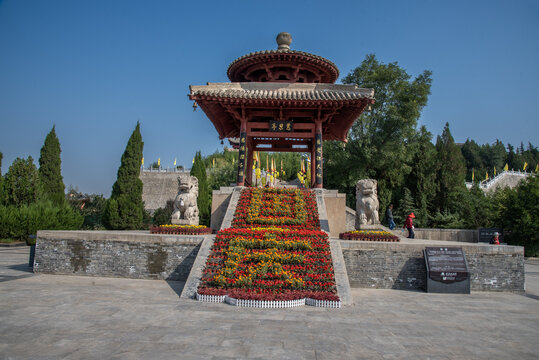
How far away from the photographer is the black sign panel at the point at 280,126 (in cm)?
1595

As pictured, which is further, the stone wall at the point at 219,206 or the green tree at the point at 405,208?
the green tree at the point at 405,208

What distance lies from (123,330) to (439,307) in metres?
6.55

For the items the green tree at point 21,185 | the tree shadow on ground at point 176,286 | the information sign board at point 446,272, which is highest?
the green tree at point 21,185

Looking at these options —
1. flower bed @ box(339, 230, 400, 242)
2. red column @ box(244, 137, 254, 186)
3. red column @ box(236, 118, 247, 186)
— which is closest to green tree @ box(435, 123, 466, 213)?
red column @ box(244, 137, 254, 186)

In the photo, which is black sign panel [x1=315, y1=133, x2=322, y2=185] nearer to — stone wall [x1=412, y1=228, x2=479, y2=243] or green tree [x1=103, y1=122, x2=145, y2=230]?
stone wall [x1=412, y1=228, x2=479, y2=243]

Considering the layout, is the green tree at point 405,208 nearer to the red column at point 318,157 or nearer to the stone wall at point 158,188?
the red column at point 318,157

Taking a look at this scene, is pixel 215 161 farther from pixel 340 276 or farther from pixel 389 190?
pixel 340 276

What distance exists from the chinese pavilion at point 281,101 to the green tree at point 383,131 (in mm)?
8499

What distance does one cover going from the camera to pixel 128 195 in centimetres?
2586

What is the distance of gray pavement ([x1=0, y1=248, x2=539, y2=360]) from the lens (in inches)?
189

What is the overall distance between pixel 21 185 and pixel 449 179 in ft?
98.5

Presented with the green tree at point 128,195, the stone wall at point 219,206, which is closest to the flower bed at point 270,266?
the stone wall at point 219,206

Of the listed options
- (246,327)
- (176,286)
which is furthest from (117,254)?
(246,327)

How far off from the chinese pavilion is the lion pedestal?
2740mm
